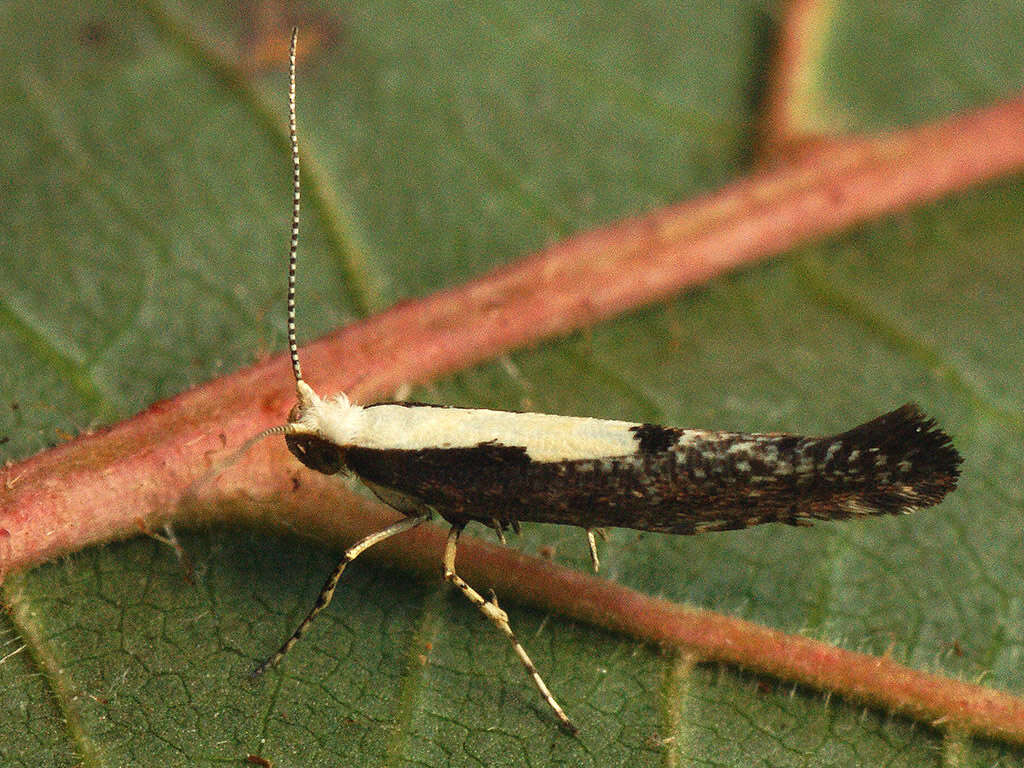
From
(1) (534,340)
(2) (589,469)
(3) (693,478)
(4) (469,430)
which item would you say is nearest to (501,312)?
(1) (534,340)

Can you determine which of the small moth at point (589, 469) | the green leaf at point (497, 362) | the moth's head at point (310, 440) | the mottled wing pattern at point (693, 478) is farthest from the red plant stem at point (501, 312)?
the mottled wing pattern at point (693, 478)

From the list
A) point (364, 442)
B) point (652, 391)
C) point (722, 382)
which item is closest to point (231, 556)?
point (364, 442)

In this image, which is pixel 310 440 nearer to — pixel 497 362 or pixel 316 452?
pixel 316 452

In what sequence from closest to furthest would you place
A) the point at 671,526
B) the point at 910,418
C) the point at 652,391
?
1. the point at 910,418
2. the point at 671,526
3. the point at 652,391

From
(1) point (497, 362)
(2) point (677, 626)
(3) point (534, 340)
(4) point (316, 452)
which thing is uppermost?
(3) point (534, 340)

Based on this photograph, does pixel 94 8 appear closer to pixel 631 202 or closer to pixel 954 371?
pixel 631 202

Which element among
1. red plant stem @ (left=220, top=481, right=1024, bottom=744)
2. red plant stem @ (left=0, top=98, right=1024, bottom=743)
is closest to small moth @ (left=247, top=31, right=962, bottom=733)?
red plant stem @ (left=220, top=481, right=1024, bottom=744)

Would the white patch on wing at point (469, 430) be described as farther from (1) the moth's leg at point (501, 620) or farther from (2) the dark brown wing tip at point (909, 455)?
(2) the dark brown wing tip at point (909, 455)
